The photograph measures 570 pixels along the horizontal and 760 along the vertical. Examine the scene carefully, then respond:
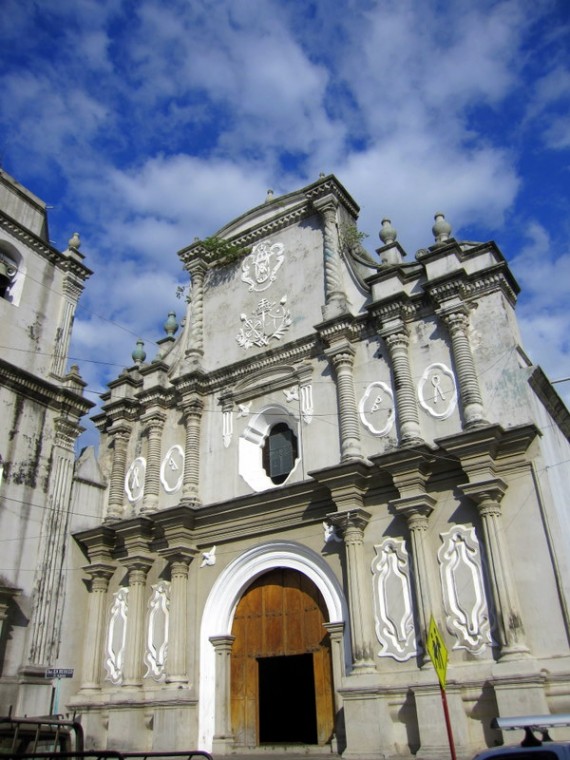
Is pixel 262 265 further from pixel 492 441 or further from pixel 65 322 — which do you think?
pixel 492 441

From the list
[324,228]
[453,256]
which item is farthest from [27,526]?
[453,256]

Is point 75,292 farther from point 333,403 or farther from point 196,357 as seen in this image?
point 333,403

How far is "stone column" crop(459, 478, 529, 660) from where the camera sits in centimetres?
1016

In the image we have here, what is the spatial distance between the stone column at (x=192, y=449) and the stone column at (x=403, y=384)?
4.89m

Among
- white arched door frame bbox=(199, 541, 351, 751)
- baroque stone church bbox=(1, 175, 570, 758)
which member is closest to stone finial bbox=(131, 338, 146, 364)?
baroque stone church bbox=(1, 175, 570, 758)

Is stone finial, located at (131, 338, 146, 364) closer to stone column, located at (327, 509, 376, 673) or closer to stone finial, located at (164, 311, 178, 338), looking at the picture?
stone finial, located at (164, 311, 178, 338)

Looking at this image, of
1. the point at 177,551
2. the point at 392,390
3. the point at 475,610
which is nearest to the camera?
the point at 475,610

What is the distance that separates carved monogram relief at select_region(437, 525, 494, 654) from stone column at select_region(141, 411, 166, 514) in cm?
713

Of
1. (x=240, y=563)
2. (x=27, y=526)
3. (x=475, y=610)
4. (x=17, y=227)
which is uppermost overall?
(x=17, y=227)

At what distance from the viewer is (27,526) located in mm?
15625

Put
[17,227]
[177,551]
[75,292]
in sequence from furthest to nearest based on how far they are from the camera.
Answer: [75,292], [17,227], [177,551]

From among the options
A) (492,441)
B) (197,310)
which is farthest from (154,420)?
(492,441)

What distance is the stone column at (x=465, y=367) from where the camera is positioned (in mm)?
11898

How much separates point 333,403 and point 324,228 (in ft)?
14.4
